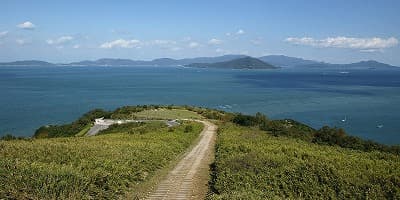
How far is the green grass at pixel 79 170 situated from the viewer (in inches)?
508

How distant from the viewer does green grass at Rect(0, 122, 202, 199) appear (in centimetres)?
1290

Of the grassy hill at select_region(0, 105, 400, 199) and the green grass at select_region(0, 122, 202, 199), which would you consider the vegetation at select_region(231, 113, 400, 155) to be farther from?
the green grass at select_region(0, 122, 202, 199)

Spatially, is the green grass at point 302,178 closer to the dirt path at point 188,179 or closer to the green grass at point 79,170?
the dirt path at point 188,179

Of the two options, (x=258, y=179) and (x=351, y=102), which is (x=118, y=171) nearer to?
(x=258, y=179)

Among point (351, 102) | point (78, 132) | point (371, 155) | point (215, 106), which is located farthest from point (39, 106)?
point (371, 155)

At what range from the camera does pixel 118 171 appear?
53.4 feet

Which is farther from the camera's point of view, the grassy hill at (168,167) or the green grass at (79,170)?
the grassy hill at (168,167)

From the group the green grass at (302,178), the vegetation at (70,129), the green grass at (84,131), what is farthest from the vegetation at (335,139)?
the vegetation at (70,129)

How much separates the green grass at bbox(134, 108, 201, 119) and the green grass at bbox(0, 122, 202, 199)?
2790cm

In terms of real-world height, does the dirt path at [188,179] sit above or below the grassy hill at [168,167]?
below

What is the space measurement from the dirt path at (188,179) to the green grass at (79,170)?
0.72 metres

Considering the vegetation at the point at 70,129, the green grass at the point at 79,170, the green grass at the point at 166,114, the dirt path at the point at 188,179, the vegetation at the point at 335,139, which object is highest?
the green grass at the point at 79,170

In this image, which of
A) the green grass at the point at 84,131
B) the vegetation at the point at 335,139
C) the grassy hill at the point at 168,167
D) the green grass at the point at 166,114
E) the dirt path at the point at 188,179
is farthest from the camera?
the green grass at the point at 166,114

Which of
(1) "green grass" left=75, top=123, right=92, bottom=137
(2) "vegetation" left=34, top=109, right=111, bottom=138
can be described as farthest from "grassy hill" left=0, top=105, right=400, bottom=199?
(2) "vegetation" left=34, top=109, right=111, bottom=138
